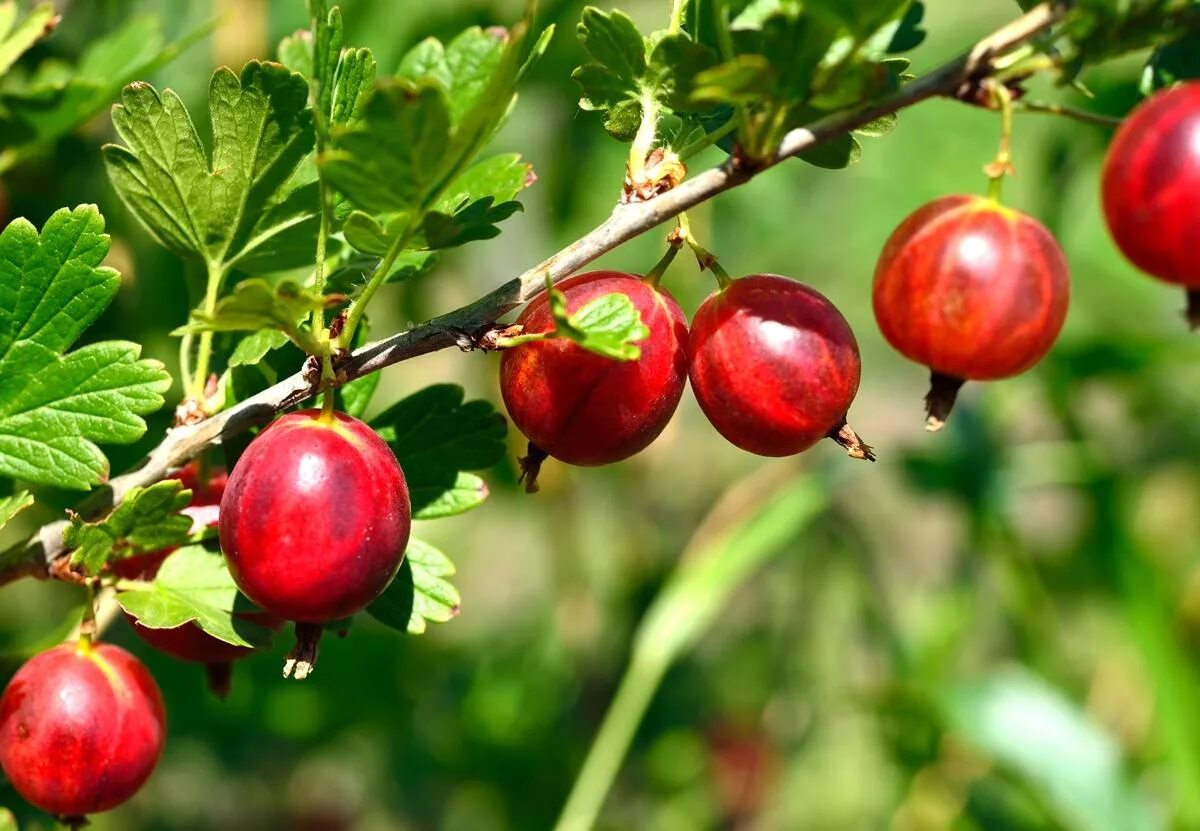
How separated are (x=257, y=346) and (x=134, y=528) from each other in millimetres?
145

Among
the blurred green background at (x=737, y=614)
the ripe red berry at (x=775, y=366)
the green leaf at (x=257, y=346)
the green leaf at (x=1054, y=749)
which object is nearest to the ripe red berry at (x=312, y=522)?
the green leaf at (x=257, y=346)

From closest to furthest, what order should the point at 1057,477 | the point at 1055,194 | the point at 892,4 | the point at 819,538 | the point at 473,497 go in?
the point at 892,4 < the point at 473,497 < the point at 1055,194 < the point at 1057,477 < the point at 819,538

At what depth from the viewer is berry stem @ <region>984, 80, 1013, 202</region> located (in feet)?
2.39

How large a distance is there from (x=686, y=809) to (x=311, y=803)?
0.73m

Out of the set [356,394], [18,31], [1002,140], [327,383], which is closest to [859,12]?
[1002,140]

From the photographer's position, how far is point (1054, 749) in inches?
76.7

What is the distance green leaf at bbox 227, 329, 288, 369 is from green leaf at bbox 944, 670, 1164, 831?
4.63 ft

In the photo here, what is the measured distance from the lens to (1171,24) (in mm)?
701

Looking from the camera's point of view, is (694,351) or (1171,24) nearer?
(1171,24)

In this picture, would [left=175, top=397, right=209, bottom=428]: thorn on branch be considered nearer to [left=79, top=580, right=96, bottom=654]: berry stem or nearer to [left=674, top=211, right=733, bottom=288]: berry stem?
[left=79, top=580, right=96, bottom=654]: berry stem

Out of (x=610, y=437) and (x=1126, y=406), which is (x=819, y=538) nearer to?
(x=1126, y=406)

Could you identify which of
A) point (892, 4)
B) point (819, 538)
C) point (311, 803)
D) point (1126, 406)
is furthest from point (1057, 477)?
point (892, 4)

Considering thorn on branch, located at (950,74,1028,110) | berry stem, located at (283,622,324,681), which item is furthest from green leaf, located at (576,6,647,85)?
berry stem, located at (283,622,324,681)

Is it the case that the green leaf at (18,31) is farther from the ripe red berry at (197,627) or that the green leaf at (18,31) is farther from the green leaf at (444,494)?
the green leaf at (444,494)
